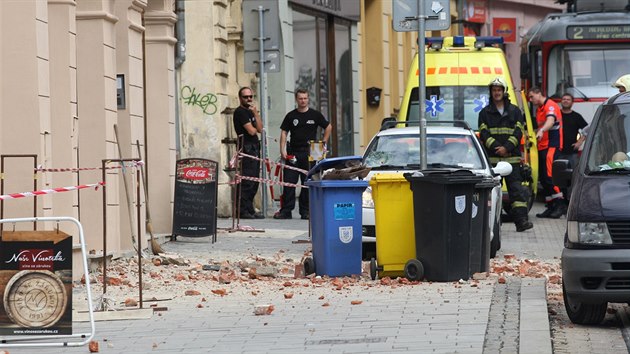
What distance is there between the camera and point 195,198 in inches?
778

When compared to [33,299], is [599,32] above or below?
above

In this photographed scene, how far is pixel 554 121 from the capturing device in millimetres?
25406

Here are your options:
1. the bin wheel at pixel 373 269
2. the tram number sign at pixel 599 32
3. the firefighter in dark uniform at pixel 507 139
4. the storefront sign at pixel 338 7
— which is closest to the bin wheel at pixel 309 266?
the bin wheel at pixel 373 269

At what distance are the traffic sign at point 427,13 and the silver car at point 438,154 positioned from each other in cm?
235

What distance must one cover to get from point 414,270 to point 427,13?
9.48 ft

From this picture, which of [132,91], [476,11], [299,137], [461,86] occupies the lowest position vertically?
[299,137]

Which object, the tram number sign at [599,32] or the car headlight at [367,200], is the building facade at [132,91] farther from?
the tram number sign at [599,32]

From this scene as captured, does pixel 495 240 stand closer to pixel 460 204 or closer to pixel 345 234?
pixel 345 234

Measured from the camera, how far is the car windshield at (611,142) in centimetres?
1180

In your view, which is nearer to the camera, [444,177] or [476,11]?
[444,177]

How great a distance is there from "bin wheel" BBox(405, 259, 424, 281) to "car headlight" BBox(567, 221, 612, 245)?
2.97m

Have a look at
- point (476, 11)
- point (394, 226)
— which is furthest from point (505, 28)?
point (394, 226)

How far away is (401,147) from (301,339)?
8142 millimetres

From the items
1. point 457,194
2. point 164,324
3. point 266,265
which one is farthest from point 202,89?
point 164,324
